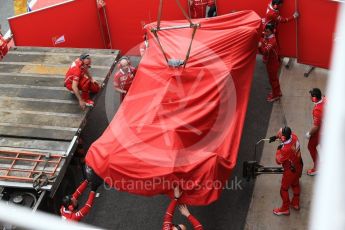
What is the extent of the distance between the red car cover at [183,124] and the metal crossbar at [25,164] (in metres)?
0.58

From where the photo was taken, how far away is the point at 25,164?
5445mm

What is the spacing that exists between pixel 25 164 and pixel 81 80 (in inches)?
57.1

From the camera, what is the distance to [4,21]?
420 inches

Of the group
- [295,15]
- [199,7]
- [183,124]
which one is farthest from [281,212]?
[199,7]

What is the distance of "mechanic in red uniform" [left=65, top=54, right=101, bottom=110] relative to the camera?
6188 millimetres

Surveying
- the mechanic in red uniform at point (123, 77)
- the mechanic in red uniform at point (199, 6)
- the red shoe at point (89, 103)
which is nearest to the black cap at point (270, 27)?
the mechanic in red uniform at point (199, 6)

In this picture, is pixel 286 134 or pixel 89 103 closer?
pixel 286 134

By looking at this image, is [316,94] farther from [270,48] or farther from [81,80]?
[81,80]

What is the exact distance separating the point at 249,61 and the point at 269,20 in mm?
1457

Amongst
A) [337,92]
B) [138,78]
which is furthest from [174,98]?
[337,92]

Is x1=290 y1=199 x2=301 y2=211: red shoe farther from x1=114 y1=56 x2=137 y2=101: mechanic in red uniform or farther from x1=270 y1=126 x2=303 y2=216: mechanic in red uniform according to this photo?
x1=114 y1=56 x2=137 y2=101: mechanic in red uniform

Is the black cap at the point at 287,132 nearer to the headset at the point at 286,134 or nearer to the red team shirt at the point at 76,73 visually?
the headset at the point at 286,134

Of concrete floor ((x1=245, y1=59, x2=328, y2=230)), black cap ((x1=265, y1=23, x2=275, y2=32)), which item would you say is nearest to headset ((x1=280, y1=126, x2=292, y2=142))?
concrete floor ((x1=245, y1=59, x2=328, y2=230))

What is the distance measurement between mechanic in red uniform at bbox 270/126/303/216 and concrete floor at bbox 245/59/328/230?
18 cm
